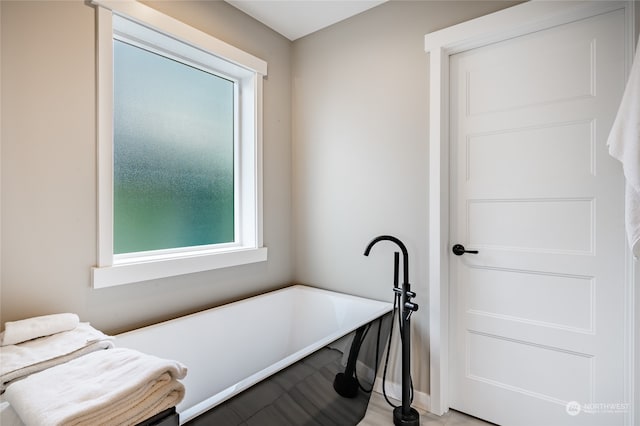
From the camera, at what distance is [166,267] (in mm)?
1805

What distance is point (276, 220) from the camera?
8.40 ft

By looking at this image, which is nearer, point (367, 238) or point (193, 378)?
point (193, 378)

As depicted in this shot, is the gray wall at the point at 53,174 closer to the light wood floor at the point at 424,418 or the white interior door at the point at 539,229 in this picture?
the light wood floor at the point at 424,418

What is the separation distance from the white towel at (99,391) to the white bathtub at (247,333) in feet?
1.23

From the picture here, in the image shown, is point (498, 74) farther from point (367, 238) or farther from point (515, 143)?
point (367, 238)

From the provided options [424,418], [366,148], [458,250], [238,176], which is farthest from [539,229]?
[238,176]

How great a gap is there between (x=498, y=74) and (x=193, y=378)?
2.43 meters

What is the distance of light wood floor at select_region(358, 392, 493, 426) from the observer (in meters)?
1.85

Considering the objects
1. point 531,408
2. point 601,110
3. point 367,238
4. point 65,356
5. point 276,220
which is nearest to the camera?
point 65,356

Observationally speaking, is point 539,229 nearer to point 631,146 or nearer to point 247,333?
point 631,146

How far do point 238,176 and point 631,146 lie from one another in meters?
2.20

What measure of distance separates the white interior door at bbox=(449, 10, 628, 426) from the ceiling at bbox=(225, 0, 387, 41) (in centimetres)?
83

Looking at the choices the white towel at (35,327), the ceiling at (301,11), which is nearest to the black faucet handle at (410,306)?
the white towel at (35,327)

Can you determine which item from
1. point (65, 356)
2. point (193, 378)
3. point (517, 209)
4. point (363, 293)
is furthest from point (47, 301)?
point (517, 209)
